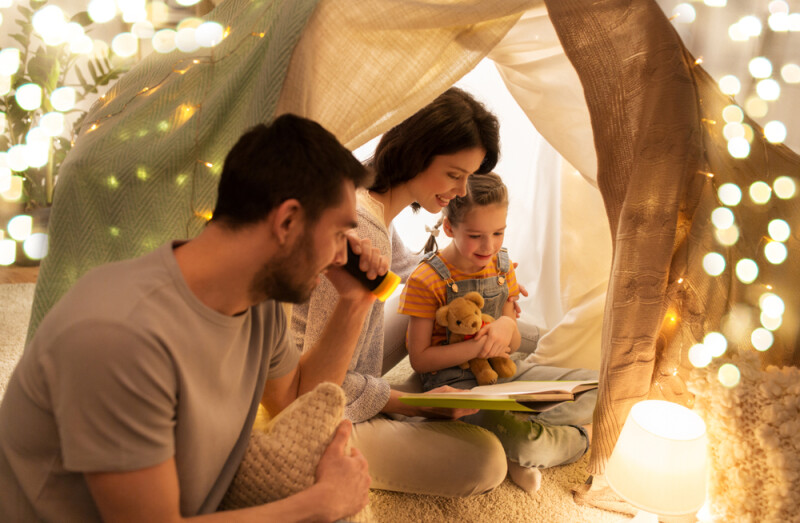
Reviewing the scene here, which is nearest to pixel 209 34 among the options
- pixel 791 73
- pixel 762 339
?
pixel 791 73

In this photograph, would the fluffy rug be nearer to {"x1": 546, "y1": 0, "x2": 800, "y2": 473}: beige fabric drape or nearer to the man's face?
{"x1": 546, "y1": 0, "x2": 800, "y2": 473}: beige fabric drape

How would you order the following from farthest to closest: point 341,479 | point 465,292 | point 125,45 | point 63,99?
point 125,45
point 63,99
point 465,292
point 341,479

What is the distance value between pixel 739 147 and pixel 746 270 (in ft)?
0.79

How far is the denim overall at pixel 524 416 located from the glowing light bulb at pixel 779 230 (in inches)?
25.3

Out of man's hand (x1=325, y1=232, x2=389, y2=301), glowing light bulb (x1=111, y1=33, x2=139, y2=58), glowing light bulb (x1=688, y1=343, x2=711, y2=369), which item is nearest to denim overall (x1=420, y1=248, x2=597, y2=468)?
glowing light bulb (x1=688, y1=343, x2=711, y2=369)

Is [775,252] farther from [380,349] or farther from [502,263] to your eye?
[380,349]

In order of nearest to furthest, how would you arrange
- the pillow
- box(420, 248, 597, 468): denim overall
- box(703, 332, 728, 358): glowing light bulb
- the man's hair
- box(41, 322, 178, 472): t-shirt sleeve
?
box(41, 322, 178, 472): t-shirt sleeve, the man's hair, the pillow, box(703, 332, 728, 358): glowing light bulb, box(420, 248, 597, 468): denim overall

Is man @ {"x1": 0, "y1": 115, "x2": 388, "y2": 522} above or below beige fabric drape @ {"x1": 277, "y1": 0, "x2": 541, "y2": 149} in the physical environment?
below

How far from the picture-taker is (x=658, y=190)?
48.0 inches

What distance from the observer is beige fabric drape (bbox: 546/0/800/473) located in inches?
47.1

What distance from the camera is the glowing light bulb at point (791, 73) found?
121 cm

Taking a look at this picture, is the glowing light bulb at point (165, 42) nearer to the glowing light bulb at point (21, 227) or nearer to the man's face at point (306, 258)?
the man's face at point (306, 258)

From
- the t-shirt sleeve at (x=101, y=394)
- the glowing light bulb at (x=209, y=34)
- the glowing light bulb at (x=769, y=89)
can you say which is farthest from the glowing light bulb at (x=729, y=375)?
the glowing light bulb at (x=209, y=34)

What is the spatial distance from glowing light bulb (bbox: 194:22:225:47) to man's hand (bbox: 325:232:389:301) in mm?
531
